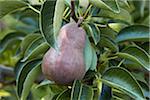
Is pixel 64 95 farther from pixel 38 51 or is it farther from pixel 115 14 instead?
pixel 115 14

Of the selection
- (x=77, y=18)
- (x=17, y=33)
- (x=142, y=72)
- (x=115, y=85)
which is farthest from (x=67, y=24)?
(x=17, y=33)

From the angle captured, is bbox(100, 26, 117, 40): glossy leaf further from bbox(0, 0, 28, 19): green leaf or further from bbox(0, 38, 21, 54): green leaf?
bbox(0, 38, 21, 54): green leaf

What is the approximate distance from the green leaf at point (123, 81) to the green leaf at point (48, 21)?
0.77 ft

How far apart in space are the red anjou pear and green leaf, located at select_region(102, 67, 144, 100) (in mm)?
93

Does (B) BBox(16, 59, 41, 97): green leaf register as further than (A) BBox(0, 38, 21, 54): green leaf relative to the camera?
No

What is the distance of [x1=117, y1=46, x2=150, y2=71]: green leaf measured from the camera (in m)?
1.19

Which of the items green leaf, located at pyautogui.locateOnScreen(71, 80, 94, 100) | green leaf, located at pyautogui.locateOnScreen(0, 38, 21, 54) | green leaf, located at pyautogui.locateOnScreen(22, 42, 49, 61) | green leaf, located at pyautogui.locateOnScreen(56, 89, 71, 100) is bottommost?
green leaf, located at pyautogui.locateOnScreen(0, 38, 21, 54)

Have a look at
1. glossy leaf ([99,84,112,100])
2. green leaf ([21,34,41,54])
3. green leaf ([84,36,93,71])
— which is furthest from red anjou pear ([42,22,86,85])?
green leaf ([21,34,41,54])

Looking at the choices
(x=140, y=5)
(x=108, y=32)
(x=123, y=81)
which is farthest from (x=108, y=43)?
(x=140, y=5)

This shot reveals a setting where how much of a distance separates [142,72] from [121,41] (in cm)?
18

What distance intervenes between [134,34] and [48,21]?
0.41 m

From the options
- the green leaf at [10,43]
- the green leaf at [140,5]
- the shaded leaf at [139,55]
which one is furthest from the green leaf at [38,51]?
the green leaf at [140,5]

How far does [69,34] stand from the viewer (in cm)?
111

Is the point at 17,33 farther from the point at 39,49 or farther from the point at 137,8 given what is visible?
the point at 39,49
